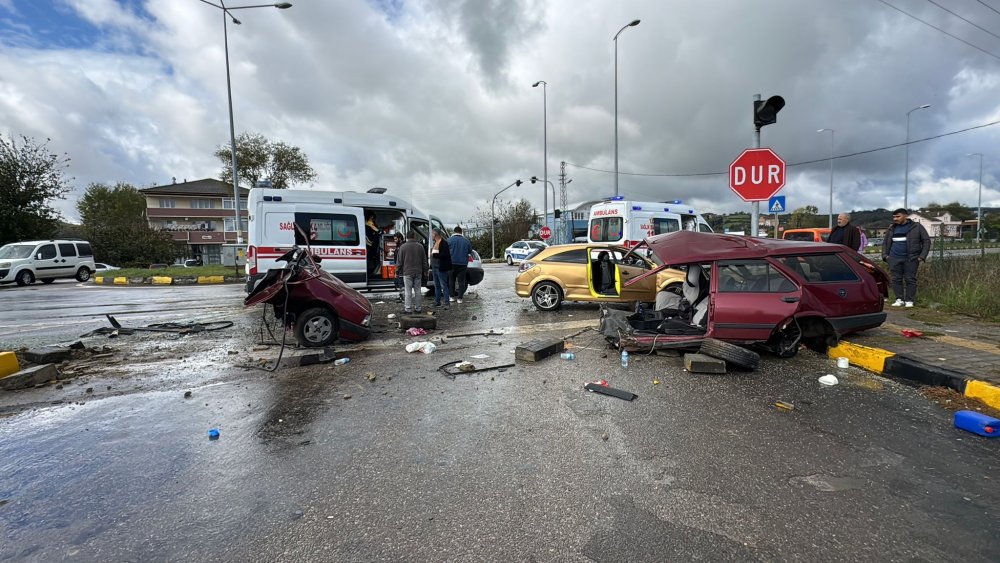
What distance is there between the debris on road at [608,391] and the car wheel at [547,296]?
5067 mm

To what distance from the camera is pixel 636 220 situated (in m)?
14.8

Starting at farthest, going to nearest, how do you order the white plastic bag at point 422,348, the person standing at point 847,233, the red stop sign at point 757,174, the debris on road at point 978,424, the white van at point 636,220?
the white van at point 636,220 < the person standing at point 847,233 < the red stop sign at point 757,174 < the white plastic bag at point 422,348 < the debris on road at point 978,424

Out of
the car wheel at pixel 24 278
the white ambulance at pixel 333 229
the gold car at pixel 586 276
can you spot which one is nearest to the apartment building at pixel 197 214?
the car wheel at pixel 24 278

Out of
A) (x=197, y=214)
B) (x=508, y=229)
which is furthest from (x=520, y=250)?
(x=197, y=214)

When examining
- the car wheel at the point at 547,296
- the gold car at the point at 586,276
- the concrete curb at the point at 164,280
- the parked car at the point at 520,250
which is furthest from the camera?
the parked car at the point at 520,250

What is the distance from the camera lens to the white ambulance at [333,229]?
33.2 ft

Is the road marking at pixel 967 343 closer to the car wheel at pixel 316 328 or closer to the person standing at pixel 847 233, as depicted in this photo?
the person standing at pixel 847 233

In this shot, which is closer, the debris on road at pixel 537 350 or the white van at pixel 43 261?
the debris on road at pixel 537 350

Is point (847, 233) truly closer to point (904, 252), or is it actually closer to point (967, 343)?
point (904, 252)

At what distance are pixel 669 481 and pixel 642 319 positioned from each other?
4.11 m

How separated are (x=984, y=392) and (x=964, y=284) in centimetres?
689

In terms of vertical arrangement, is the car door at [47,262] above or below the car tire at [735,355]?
above

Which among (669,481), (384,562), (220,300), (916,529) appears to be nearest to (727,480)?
(669,481)

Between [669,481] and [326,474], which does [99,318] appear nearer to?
[326,474]
